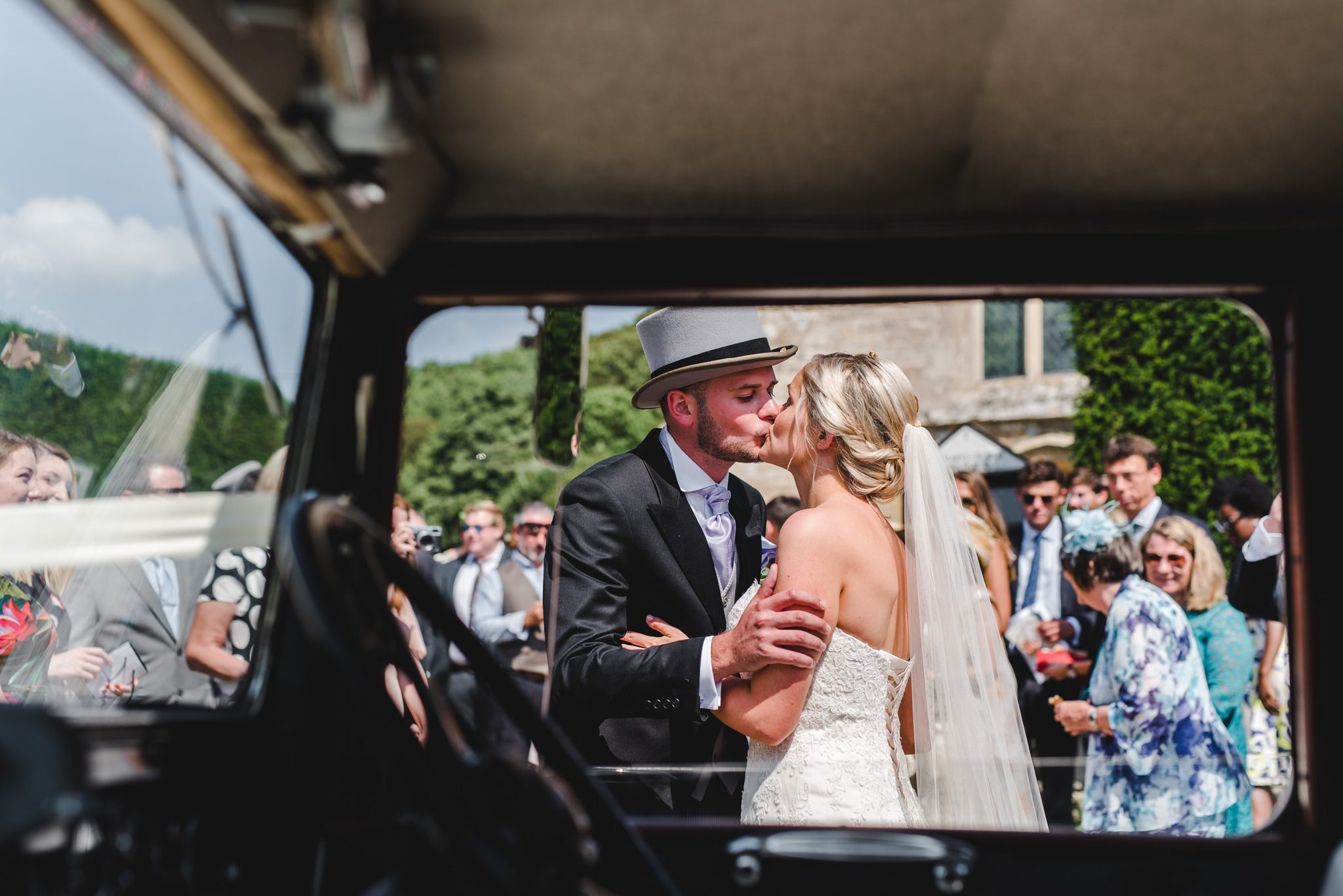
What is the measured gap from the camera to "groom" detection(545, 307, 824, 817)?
2.42 metres

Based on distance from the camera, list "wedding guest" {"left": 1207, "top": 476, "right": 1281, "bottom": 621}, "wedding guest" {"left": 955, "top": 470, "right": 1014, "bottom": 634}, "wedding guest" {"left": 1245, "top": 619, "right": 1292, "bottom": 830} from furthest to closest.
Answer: "wedding guest" {"left": 955, "top": 470, "right": 1014, "bottom": 634} → "wedding guest" {"left": 1245, "top": 619, "right": 1292, "bottom": 830} → "wedding guest" {"left": 1207, "top": 476, "right": 1281, "bottom": 621}

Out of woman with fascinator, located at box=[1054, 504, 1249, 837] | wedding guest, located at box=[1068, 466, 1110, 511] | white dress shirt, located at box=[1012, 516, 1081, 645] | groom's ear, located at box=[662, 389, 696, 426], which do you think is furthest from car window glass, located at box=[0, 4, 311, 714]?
wedding guest, located at box=[1068, 466, 1110, 511]

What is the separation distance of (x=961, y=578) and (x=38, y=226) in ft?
9.02

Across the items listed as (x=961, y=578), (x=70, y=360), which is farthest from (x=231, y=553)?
(x=961, y=578)

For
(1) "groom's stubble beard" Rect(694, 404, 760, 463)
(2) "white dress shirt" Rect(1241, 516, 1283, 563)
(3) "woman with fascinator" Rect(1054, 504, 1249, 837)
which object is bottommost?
(3) "woman with fascinator" Rect(1054, 504, 1249, 837)

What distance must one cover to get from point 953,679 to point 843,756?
360 mm

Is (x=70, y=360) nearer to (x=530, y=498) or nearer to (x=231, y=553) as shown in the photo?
(x=231, y=553)

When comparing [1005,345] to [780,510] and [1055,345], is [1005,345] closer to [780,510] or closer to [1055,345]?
[1055,345]

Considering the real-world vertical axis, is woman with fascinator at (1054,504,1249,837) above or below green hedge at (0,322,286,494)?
below

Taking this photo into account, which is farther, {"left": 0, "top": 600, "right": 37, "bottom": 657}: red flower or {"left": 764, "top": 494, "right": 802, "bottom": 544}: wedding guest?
{"left": 764, "top": 494, "right": 802, "bottom": 544}: wedding guest

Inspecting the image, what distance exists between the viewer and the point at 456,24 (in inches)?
51.1

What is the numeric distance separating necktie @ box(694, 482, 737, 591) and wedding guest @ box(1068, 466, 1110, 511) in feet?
11.1

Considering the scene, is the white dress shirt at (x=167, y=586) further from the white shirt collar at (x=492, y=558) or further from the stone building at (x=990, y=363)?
the stone building at (x=990, y=363)

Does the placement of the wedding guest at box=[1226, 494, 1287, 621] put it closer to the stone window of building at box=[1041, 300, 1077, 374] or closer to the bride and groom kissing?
the bride and groom kissing
